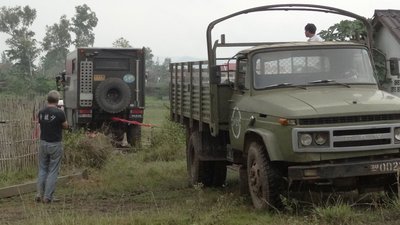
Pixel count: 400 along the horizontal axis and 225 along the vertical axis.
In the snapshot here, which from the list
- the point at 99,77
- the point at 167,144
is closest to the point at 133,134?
the point at 99,77

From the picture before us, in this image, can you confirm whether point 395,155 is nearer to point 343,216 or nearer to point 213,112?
point 343,216

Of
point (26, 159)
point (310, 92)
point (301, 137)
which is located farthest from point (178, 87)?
point (301, 137)

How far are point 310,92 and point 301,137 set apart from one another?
0.99m

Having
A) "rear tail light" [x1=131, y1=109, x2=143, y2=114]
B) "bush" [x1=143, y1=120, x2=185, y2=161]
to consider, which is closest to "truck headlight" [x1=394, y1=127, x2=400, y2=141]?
"bush" [x1=143, y1=120, x2=185, y2=161]

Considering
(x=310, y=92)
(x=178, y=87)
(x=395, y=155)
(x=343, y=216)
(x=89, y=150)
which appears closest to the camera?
(x=343, y=216)

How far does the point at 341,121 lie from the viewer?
655 cm

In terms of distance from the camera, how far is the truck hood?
6570 mm

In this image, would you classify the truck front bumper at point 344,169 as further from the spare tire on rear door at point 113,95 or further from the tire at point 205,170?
the spare tire on rear door at point 113,95

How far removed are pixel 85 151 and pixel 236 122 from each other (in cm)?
491

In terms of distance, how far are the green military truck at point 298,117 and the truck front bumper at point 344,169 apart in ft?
0.04

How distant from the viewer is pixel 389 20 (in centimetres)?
1530

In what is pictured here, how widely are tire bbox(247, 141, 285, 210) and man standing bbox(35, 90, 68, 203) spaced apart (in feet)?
10.8

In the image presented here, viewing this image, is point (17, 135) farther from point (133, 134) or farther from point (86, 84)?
point (133, 134)

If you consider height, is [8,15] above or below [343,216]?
above
